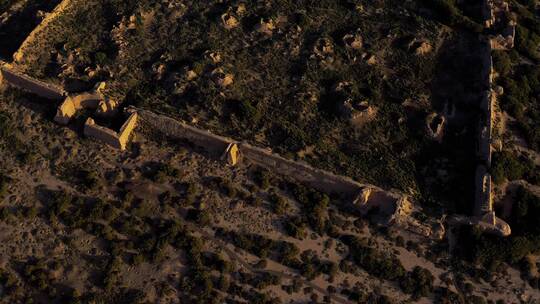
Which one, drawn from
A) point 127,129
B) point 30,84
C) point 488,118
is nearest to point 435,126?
point 488,118

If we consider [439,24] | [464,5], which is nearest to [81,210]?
[439,24]

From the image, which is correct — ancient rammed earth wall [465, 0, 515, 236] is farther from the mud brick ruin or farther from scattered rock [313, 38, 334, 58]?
scattered rock [313, 38, 334, 58]

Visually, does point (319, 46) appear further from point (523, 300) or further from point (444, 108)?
point (523, 300)

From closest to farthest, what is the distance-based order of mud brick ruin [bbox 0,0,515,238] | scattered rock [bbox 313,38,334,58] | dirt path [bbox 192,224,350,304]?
dirt path [bbox 192,224,350,304] < mud brick ruin [bbox 0,0,515,238] < scattered rock [bbox 313,38,334,58]

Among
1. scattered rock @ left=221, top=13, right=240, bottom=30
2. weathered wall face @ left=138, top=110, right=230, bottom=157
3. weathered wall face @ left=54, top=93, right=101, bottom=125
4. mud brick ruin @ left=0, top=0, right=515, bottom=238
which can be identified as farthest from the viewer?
scattered rock @ left=221, top=13, right=240, bottom=30

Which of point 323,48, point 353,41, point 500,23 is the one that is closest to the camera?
point 323,48

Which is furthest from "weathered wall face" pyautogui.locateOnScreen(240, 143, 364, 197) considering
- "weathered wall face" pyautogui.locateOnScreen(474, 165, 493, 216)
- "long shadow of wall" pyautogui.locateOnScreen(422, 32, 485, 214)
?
"weathered wall face" pyautogui.locateOnScreen(474, 165, 493, 216)

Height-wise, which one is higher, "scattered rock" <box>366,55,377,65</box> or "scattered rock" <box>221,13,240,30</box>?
"scattered rock" <box>221,13,240,30</box>

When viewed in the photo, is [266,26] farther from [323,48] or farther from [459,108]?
[459,108]
